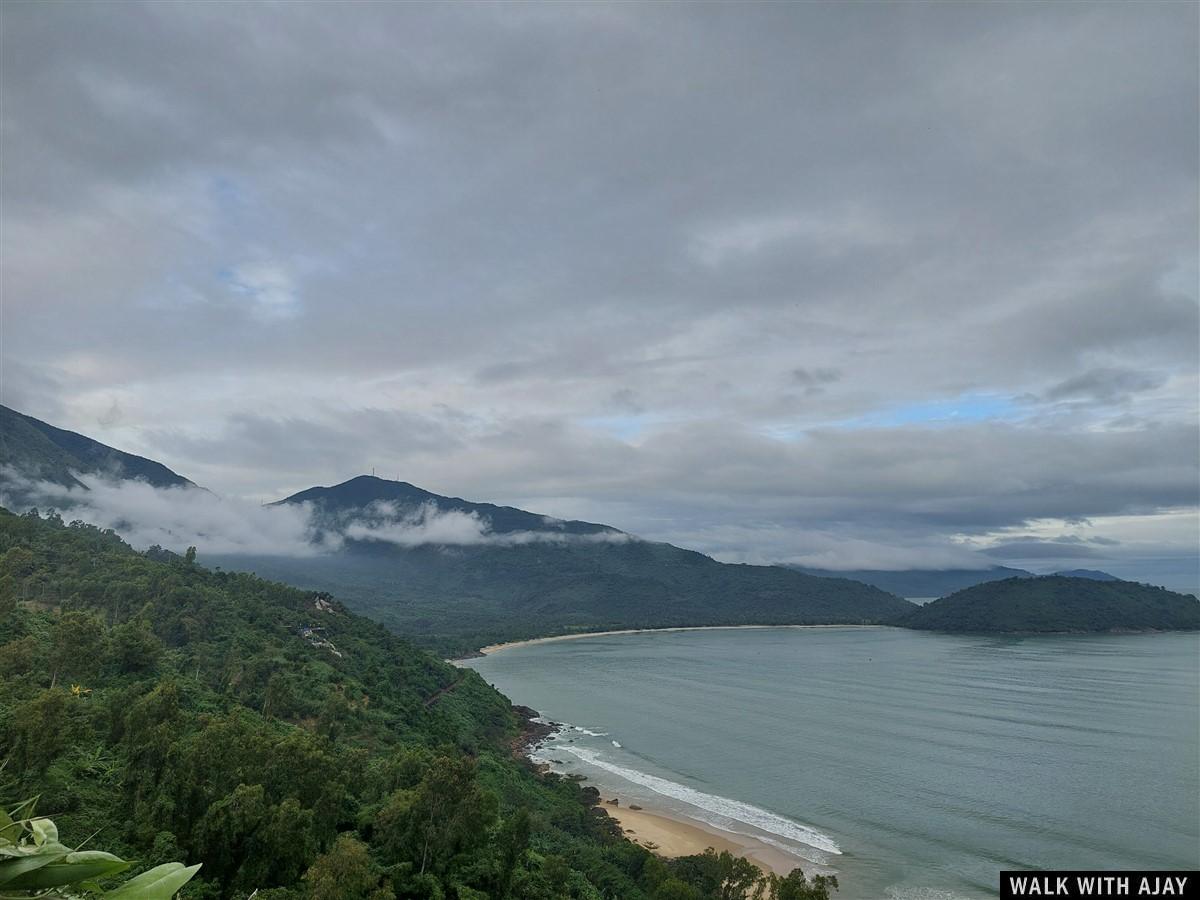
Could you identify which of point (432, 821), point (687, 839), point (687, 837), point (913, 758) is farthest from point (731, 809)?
point (432, 821)

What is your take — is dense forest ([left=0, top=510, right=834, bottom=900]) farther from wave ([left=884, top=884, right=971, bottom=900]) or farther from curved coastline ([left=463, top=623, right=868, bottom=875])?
wave ([left=884, top=884, right=971, bottom=900])

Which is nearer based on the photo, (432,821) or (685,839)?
(432,821)

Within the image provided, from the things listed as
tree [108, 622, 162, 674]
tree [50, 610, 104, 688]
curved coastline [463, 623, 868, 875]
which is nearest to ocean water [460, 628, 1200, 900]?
curved coastline [463, 623, 868, 875]

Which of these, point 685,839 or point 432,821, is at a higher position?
point 432,821

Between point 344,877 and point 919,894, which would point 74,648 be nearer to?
point 344,877

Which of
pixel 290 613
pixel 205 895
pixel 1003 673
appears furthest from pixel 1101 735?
pixel 290 613

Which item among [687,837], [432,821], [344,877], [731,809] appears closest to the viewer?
[344,877]

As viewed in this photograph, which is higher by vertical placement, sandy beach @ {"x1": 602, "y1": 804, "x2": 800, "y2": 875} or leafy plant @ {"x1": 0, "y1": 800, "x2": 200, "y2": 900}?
leafy plant @ {"x1": 0, "y1": 800, "x2": 200, "y2": 900}
